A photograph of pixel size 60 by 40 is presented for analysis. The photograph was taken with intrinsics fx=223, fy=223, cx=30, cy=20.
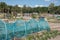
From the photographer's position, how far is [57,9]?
11650 centimetres

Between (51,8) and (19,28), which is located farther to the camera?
(51,8)

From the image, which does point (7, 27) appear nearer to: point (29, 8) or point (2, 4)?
point (2, 4)

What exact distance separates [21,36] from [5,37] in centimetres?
289

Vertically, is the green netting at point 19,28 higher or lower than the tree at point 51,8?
higher

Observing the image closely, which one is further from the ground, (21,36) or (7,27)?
(7,27)

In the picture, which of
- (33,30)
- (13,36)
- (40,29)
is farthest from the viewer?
(40,29)

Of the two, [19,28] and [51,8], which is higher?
[19,28]

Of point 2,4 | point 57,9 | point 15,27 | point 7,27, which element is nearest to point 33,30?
point 15,27

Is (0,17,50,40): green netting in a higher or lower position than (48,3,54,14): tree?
higher

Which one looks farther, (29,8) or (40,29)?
(29,8)

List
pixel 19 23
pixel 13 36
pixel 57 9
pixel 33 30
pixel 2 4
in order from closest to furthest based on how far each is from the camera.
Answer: pixel 13 36 < pixel 19 23 < pixel 33 30 < pixel 2 4 < pixel 57 9

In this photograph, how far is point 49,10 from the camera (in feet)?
387

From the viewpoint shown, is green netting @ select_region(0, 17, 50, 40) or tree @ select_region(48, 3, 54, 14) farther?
tree @ select_region(48, 3, 54, 14)

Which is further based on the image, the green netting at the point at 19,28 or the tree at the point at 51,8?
the tree at the point at 51,8
